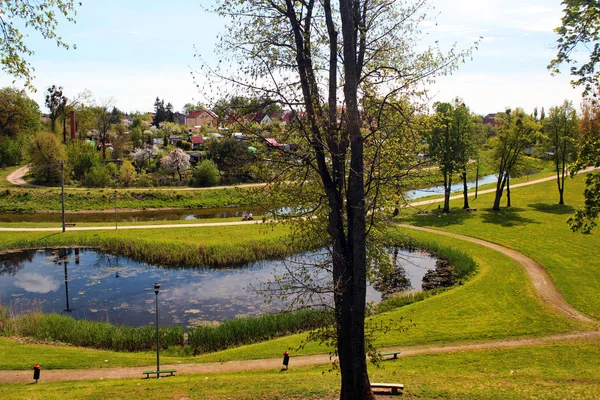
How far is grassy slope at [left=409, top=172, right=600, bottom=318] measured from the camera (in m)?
21.3

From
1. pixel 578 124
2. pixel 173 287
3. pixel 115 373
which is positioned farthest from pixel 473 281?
pixel 578 124

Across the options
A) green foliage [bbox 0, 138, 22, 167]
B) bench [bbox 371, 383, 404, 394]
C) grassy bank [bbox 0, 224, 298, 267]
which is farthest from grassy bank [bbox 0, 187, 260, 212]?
bench [bbox 371, 383, 404, 394]

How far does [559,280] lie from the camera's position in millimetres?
21938

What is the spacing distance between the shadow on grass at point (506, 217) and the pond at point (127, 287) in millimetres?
9864

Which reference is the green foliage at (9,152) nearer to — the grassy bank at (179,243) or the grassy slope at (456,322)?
the grassy bank at (179,243)

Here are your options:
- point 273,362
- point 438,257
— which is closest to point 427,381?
point 273,362

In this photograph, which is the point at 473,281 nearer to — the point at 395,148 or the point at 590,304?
the point at 590,304

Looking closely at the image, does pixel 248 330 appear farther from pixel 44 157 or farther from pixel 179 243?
pixel 44 157

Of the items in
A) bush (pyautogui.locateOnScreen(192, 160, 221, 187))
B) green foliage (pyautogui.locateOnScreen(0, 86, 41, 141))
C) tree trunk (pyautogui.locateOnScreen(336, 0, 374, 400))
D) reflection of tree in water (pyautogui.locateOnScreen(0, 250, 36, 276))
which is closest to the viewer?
tree trunk (pyautogui.locateOnScreen(336, 0, 374, 400))

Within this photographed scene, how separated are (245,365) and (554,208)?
35684 mm

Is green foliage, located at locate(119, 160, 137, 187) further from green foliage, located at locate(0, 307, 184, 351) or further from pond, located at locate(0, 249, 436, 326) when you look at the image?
green foliage, located at locate(0, 307, 184, 351)

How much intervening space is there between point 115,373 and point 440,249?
21.0m

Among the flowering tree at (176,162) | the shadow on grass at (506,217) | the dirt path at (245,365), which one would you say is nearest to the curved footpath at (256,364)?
the dirt path at (245,365)

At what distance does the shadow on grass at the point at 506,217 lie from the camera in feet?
116
